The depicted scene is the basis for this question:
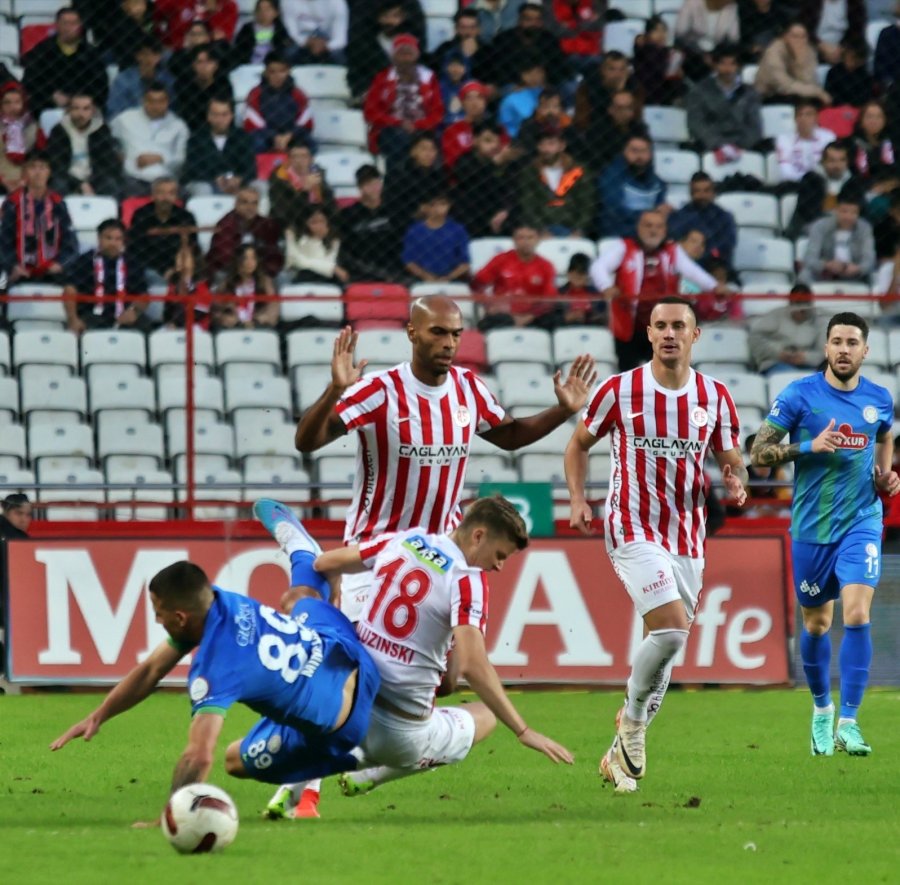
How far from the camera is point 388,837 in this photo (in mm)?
6449

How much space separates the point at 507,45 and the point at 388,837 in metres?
11.7

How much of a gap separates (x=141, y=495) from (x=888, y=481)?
574 centimetres

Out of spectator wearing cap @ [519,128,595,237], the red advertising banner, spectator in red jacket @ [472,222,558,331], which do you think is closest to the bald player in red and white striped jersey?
the red advertising banner

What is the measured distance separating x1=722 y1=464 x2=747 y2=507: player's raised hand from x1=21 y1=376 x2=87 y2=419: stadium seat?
593cm

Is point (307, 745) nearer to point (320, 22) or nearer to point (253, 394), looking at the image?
point (253, 394)

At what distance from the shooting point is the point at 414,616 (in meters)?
6.66

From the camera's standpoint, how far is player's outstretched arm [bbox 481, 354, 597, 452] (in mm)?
7770

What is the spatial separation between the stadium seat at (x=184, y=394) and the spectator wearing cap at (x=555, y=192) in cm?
375

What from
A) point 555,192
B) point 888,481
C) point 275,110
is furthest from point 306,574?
point 275,110

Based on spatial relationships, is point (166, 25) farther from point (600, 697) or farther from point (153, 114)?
point (600, 697)

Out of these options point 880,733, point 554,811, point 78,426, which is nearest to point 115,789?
point 554,811

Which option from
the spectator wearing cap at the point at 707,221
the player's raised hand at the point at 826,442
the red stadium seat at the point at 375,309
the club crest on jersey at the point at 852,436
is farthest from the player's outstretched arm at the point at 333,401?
the spectator wearing cap at the point at 707,221

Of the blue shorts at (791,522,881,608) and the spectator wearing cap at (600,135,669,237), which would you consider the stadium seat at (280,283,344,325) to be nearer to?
the spectator wearing cap at (600,135,669,237)

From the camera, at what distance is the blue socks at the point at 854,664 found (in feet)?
30.6
